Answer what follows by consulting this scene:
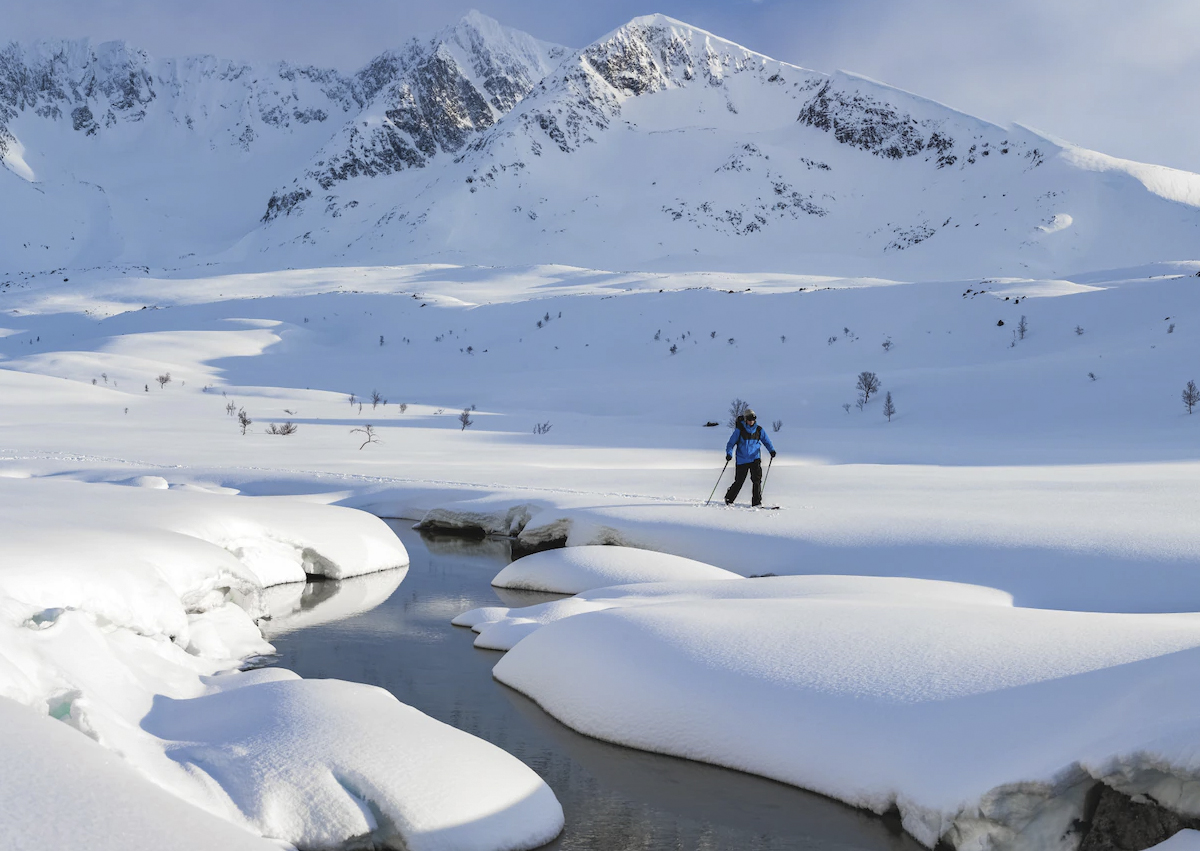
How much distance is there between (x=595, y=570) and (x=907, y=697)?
15.4ft

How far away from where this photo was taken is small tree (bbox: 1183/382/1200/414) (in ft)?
69.2

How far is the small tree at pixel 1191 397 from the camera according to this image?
69.2 ft

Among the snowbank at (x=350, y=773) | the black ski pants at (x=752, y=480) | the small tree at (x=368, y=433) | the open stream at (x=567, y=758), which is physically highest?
the black ski pants at (x=752, y=480)

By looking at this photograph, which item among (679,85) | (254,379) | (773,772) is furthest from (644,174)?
(773,772)

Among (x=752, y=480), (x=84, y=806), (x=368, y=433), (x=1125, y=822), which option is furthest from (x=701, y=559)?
(x=368, y=433)

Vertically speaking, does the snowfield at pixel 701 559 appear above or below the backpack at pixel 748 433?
below

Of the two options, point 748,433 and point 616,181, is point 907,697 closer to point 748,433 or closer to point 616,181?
point 748,433

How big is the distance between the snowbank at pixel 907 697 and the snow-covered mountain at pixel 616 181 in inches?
2128

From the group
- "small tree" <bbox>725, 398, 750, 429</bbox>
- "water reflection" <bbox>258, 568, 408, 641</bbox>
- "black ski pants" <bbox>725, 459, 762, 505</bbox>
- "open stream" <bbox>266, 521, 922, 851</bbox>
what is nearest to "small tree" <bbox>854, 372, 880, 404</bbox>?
"small tree" <bbox>725, 398, 750, 429</bbox>

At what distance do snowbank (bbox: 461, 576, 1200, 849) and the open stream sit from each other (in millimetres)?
153

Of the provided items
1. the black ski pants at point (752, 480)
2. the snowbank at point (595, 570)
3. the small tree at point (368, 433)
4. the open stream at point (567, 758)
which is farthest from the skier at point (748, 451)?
the small tree at point (368, 433)

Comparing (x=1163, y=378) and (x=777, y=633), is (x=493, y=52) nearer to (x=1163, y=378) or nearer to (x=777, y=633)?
(x=1163, y=378)

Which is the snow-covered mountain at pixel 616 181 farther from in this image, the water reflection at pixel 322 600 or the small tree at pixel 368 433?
the water reflection at pixel 322 600

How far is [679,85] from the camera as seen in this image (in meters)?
89.8
